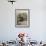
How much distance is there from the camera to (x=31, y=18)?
214 inches

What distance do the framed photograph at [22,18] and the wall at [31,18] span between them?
0.12 m

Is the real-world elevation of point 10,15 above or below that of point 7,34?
above

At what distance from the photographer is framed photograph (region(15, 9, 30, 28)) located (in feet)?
17.8

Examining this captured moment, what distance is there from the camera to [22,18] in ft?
17.9

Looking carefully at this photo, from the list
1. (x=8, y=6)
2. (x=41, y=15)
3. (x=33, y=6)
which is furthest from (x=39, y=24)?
(x=8, y=6)

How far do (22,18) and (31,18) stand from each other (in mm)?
363

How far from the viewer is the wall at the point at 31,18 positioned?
213 inches

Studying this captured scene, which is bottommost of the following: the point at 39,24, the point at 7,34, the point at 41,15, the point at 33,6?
the point at 7,34

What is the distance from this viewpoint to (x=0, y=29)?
17.8ft

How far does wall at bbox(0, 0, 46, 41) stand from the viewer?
5.42 m

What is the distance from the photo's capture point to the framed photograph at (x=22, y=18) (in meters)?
5.43

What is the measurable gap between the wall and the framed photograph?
120 millimetres

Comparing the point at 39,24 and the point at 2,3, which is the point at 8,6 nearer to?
the point at 2,3

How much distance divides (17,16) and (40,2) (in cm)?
108
